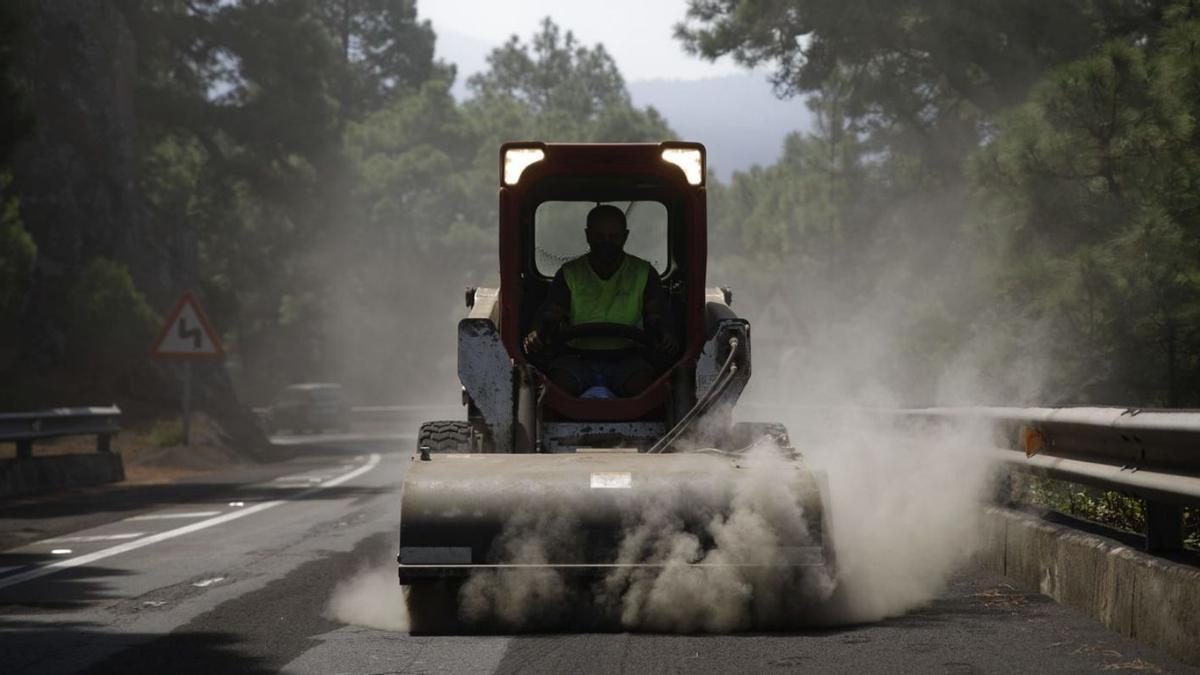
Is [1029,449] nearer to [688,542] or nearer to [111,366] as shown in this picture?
[688,542]

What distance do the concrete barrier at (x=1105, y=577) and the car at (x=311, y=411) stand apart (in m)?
46.8

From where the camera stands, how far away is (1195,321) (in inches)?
615

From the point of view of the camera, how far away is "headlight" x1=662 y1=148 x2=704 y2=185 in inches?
417

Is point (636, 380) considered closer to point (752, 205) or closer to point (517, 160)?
point (517, 160)

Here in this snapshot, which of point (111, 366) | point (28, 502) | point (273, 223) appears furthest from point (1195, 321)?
point (273, 223)

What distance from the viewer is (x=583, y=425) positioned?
400 inches

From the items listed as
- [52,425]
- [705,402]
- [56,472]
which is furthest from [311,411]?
[705,402]

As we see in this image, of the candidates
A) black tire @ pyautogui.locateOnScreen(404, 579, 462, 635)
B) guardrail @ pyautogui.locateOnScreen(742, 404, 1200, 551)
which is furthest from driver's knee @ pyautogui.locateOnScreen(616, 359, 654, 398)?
black tire @ pyautogui.locateOnScreen(404, 579, 462, 635)

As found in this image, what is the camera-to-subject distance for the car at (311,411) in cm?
5597

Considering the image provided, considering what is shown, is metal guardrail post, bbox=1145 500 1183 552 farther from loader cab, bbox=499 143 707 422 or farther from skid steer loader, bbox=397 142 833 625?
loader cab, bbox=499 143 707 422

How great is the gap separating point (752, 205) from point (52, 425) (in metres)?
67.7

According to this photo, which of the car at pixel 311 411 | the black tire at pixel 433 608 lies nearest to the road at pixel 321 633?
the black tire at pixel 433 608

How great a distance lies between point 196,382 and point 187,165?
14810 millimetres

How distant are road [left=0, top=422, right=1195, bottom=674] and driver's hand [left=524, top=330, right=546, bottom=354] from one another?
65.3 inches
